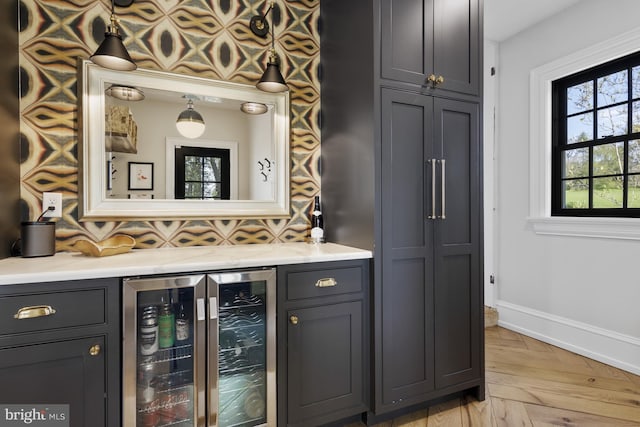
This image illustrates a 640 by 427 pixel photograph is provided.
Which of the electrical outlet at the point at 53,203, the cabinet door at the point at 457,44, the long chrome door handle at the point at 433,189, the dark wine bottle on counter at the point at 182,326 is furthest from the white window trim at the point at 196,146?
the cabinet door at the point at 457,44

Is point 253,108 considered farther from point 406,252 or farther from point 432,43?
point 406,252

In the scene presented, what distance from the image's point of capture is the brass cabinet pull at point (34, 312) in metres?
1.22

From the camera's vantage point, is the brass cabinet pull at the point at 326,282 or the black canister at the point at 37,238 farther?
the brass cabinet pull at the point at 326,282

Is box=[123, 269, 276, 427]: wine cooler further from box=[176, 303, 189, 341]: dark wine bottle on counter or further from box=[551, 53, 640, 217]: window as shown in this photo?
box=[551, 53, 640, 217]: window

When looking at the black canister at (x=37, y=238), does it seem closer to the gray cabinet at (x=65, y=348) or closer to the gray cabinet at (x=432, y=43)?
the gray cabinet at (x=65, y=348)

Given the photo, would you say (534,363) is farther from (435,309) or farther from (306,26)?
(306,26)

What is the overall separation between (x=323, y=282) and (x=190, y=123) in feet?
3.85

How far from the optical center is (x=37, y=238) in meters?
1.60

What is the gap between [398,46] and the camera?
1.88 metres

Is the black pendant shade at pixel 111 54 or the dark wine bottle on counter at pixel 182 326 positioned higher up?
the black pendant shade at pixel 111 54

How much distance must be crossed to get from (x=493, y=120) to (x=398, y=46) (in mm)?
2029

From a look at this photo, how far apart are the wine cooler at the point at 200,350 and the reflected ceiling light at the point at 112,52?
102 centimetres

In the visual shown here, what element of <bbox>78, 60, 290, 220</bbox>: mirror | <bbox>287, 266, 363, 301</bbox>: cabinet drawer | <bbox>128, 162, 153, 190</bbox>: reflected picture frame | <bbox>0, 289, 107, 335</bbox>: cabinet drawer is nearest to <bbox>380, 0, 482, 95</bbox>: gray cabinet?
<bbox>78, 60, 290, 220</bbox>: mirror

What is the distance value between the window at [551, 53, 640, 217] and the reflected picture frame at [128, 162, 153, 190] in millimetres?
3189
